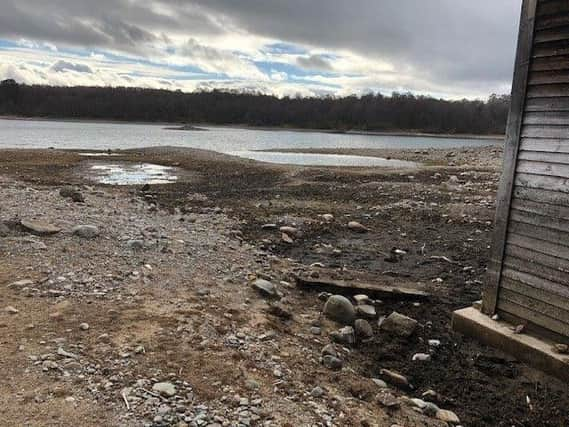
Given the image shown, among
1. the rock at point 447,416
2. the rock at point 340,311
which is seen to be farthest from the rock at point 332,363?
the rock at point 340,311

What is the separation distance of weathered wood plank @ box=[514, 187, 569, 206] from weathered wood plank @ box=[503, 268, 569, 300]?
0.83 meters

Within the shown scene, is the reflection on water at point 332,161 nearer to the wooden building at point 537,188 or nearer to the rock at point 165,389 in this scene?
the wooden building at point 537,188

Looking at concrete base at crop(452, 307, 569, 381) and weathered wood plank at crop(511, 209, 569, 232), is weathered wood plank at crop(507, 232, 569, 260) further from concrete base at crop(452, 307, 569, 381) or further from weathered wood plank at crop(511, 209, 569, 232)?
concrete base at crop(452, 307, 569, 381)

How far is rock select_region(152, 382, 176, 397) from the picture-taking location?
3.88m

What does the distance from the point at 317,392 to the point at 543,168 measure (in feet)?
11.0

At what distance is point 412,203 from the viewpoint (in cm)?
1438

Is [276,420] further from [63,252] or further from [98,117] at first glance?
[98,117]

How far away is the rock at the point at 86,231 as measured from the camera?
7949mm

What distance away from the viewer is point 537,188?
5.44 m

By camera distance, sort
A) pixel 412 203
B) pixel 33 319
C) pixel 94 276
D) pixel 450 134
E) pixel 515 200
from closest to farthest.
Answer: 1. pixel 33 319
2. pixel 515 200
3. pixel 94 276
4. pixel 412 203
5. pixel 450 134

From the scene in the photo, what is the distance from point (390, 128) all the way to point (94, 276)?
10672 centimetres

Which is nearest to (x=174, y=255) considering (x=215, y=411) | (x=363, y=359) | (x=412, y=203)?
(x=363, y=359)

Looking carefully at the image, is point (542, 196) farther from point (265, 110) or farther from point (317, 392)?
point (265, 110)

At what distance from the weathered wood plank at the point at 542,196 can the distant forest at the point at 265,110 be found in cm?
10338
